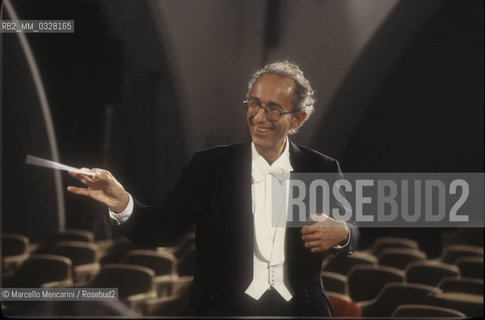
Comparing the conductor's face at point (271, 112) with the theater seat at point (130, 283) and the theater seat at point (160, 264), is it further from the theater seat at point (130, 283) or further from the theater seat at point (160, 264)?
the theater seat at point (130, 283)

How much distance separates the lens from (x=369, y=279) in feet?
8.50

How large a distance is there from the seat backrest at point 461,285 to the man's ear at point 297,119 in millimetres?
1120

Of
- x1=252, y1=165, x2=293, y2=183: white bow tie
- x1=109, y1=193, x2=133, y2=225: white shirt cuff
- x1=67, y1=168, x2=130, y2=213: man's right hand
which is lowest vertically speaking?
x1=109, y1=193, x2=133, y2=225: white shirt cuff

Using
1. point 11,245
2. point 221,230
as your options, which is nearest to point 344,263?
point 221,230

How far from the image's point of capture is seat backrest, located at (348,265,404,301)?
2.46 meters

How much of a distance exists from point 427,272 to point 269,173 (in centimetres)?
103

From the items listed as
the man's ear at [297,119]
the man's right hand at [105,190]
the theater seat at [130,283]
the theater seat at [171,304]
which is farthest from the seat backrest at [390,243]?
the man's right hand at [105,190]

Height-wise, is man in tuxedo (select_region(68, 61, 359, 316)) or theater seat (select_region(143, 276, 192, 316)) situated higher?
man in tuxedo (select_region(68, 61, 359, 316))

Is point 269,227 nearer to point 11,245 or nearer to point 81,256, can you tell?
point 81,256

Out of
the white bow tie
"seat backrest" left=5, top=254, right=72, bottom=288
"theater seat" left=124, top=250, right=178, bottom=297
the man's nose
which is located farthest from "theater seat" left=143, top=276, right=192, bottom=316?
the man's nose

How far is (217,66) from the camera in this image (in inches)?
94.3

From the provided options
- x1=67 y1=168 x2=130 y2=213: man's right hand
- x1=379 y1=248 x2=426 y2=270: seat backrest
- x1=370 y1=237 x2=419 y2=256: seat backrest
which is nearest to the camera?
x1=67 y1=168 x2=130 y2=213: man's right hand

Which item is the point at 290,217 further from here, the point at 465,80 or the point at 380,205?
the point at 465,80

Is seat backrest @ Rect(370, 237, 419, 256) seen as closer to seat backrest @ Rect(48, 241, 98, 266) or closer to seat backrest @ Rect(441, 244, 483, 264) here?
seat backrest @ Rect(441, 244, 483, 264)
